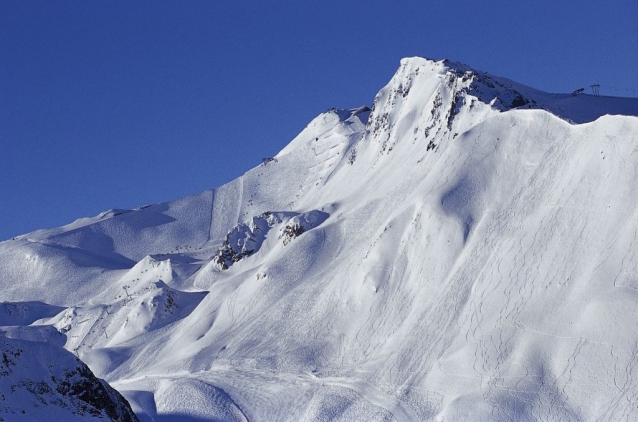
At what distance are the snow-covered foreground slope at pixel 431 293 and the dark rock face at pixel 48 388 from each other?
33.5 m

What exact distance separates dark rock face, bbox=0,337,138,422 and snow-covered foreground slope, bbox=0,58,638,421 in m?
33.5

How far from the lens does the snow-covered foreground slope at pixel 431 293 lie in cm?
7412

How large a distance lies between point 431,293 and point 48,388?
2076 inches


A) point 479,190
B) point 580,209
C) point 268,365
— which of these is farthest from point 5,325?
point 580,209

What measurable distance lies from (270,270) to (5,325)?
59.1 m

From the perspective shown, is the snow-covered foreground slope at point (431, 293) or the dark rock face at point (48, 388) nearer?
the dark rock face at point (48, 388)

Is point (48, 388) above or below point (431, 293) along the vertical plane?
below

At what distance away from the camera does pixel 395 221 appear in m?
103

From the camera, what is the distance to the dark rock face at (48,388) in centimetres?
4097

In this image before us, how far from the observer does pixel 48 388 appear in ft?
144

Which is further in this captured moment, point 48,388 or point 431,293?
point 431,293

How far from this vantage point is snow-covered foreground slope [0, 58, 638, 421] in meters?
74.1

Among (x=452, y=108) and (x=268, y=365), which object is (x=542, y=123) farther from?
(x=268, y=365)

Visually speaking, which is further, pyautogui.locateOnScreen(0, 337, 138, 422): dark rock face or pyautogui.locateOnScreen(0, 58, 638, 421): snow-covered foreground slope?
pyautogui.locateOnScreen(0, 58, 638, 421): snow-covered foreground slope
